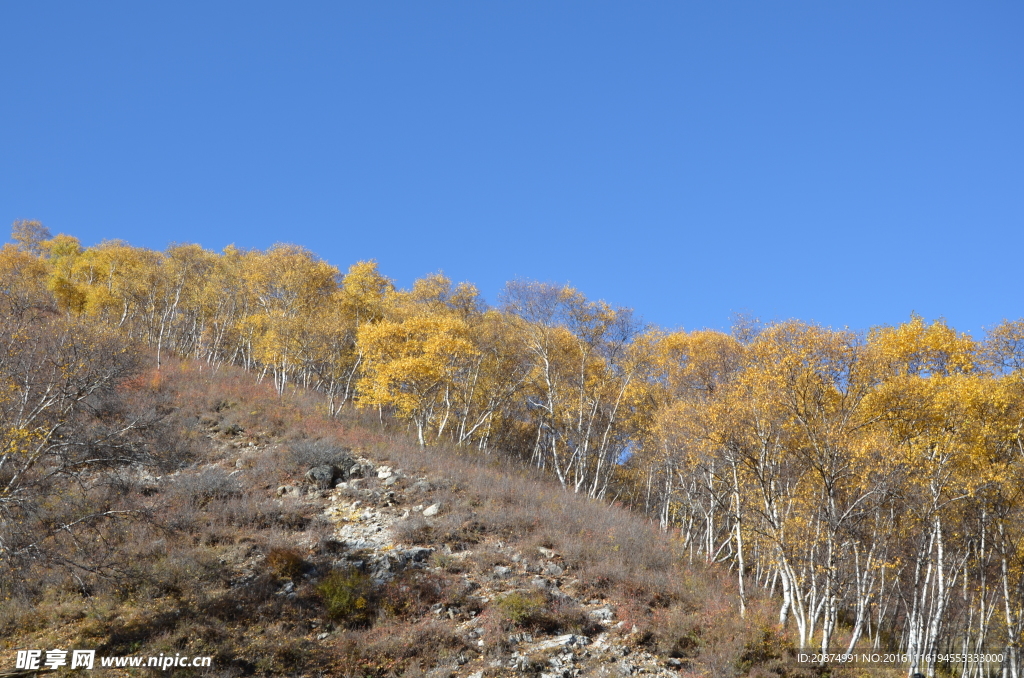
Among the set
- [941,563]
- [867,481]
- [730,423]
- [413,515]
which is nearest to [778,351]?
[730,423]

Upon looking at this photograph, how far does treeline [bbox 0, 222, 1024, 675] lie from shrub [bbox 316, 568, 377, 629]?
13004 millimetres

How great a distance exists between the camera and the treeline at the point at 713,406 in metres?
19.9

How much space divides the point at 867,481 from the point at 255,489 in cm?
2440

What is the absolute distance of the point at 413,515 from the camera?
81.8 feet

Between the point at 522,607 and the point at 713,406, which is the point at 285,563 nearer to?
the point at 522,607

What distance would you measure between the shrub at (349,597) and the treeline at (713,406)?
13004 millimetres

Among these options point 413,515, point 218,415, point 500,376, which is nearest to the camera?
point 413,515

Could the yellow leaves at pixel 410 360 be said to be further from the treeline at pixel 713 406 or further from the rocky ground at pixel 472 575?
the rocky ground at pixel 472 575

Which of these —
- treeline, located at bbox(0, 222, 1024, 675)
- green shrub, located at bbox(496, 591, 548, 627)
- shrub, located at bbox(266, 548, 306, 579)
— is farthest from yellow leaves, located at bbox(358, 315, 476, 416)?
green shrub, located at bbox(496, 591, 548, 627)

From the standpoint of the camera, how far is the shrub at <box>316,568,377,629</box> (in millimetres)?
18531

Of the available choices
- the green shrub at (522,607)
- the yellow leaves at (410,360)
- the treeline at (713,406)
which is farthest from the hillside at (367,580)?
the yellow leaves at (410,360)

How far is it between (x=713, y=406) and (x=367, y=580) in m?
14.0

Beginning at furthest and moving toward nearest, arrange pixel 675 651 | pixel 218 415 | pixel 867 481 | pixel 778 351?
pixel 218 415 → pixel 778 351 → pixel 867 481 → pixel 675 651

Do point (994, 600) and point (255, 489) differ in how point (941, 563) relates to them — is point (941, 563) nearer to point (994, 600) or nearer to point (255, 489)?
point (994, 600)
